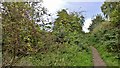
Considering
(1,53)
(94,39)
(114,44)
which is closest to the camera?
(1,53)

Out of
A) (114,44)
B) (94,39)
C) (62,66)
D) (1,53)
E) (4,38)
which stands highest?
(4,38)

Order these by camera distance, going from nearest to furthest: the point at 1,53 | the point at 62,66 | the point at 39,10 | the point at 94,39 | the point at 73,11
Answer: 1. the point at 1,53
2. the point at 39,10
3. the point at 62,66
4. the point at 73,11
5. the point at 94,39

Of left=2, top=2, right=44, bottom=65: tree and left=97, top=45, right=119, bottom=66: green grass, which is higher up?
left=2, top=2, right=44, bottom=65: tree

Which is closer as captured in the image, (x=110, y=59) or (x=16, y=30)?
(x=16, y=30)

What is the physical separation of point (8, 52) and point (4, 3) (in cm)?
89

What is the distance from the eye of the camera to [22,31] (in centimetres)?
427

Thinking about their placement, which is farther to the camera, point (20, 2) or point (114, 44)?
point (114, 44)

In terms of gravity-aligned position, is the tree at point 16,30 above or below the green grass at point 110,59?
above

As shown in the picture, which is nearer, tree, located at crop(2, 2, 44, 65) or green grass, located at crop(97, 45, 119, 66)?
tree, located at crop(2, 2, 44, 65)

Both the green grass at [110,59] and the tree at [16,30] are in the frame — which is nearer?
the tree at [16,30]

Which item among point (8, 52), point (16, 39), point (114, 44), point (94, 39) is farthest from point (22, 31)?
point (94, 39)

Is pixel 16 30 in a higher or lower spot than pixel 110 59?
higher

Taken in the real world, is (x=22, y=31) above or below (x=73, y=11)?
above

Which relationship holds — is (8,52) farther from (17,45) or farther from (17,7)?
(17,7)
